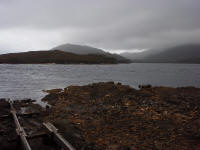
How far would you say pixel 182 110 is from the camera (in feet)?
37.9

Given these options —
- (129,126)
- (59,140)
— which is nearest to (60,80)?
(129,126)

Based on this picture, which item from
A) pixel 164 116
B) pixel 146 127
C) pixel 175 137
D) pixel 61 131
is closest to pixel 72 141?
pixel 61 131

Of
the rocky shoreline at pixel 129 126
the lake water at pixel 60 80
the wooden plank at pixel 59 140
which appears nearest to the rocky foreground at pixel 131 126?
the rocky shoreline at pixel 129 126

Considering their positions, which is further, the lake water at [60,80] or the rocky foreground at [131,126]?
the lake water at [60,80]

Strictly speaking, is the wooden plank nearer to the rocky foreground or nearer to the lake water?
the rocky foreground

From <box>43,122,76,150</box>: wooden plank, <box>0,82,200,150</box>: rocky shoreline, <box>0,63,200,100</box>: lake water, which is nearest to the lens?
<box>43,122,76,150</box>: wooden plank

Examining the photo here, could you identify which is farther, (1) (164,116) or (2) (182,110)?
(2) (182,110)

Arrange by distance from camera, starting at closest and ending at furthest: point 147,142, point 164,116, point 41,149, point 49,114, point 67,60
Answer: point 41,149 < point 147,142 < point 164,116 < point 49,114 < point 67,60

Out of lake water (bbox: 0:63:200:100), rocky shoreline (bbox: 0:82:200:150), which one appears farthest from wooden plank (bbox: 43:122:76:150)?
lake water (bbox: 0:63:200:100)

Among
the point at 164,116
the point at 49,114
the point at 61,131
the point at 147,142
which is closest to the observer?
the point at 147,142

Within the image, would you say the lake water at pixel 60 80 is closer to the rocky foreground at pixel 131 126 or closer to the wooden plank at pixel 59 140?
the rocky foreground at pixel 131 126

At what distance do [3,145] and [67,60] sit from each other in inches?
5454

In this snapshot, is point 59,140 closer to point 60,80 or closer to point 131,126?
point 131,126

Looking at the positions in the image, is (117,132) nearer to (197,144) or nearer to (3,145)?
(197,144)
